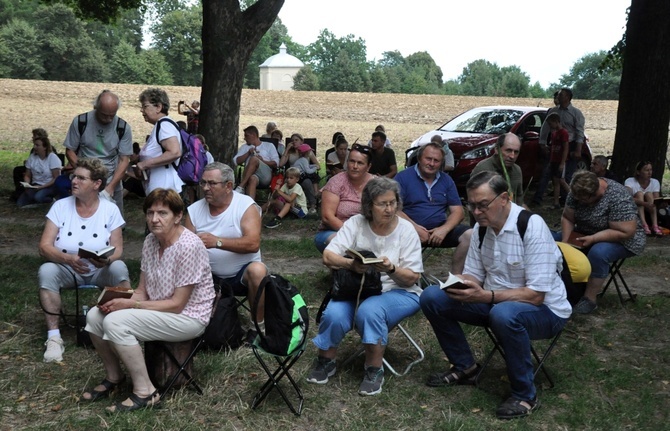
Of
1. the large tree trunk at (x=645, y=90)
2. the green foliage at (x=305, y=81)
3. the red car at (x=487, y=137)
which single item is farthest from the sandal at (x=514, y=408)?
the green foliage at (x=305, y=81)

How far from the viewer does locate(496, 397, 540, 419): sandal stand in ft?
14.1

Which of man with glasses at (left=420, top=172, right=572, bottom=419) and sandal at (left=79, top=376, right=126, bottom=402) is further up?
man with glasses at (left=420, top=172, right=572, bottom=419)

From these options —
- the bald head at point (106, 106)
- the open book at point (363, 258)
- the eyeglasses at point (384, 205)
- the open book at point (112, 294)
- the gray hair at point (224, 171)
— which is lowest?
the open book at point (112, 294)

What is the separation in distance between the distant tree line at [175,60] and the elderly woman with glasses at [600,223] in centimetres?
6373

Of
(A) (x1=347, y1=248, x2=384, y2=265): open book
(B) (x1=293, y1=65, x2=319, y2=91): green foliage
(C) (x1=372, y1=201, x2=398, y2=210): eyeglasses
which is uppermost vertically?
(C) (x1=372, y1=201, x2=398, y2=210): eyeglasses

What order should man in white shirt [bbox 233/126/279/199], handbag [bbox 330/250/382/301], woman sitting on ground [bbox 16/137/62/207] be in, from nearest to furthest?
handbag [bbox 330/250/382/301]
man in white shirt [bbox 233/126/279/199]
woman sitting on ground [bbox 16/137/62/207]

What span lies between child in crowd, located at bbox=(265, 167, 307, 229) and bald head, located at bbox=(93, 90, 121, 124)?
3.82m

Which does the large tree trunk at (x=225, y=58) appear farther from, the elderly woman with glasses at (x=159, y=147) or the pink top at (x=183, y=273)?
the pink top at (x=183, y=273)

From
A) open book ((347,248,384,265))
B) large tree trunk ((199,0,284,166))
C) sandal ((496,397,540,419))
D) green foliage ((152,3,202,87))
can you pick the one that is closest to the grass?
sandal ((496,397,540,419))

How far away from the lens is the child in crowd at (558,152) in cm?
1177

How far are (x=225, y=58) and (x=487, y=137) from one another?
15.1 ft

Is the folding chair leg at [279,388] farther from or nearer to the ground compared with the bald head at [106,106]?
nearer to the ground

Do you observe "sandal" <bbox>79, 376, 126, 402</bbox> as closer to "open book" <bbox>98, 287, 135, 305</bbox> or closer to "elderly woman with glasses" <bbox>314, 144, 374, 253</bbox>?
"open book" <bbox>98, 287, 135, 305</bbox>

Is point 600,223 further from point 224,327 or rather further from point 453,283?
point 224,327
